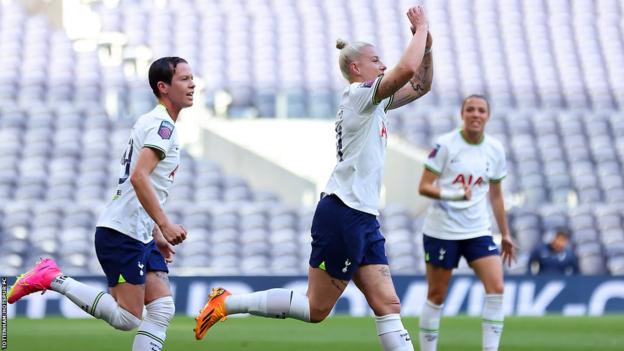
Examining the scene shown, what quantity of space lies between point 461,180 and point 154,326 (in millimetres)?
3299

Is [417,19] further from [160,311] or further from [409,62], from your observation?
[160,311]

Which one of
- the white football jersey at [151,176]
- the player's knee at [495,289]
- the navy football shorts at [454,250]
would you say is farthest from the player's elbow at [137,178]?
the player's knee at [495,289]

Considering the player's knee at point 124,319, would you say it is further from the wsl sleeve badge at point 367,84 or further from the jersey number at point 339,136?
the wsl sleeve badge at point 367,84

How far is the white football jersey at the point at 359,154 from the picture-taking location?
6734 mm

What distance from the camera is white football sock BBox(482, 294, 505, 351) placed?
29.0ft

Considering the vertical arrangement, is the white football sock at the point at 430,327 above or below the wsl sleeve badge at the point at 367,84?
below

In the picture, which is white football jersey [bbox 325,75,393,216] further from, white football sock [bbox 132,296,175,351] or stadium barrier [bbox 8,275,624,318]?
stadium barrier [bbox 8,275,624,318]

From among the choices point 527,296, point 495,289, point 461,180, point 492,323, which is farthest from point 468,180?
point 527,296

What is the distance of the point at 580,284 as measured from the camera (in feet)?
55.2

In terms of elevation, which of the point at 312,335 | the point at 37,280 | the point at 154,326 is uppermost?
the point at 37,280

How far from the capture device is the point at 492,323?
884 centimetres

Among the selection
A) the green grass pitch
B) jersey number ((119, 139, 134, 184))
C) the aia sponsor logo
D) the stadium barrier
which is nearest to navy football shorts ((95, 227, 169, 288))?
jersey number ((119, 139, 134, 184))

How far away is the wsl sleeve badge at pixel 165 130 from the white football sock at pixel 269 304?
3.48 feet

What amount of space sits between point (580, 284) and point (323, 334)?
518 cm
